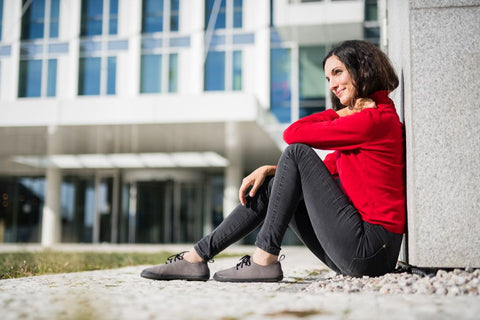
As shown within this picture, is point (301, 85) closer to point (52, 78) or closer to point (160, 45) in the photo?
point (160, 45)

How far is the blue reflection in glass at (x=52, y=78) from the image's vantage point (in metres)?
18.3

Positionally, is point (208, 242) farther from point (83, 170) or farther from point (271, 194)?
point (83, 170)

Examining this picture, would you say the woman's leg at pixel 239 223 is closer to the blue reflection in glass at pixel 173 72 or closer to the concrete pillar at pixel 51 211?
the blue reflection in glass at pixel 173 72

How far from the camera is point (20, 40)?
18.5 metres

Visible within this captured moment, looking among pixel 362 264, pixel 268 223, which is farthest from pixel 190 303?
pixel 362 264

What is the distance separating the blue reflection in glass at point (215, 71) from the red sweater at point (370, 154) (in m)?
14.4

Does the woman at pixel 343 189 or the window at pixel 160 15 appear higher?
the window at pixel 160 15

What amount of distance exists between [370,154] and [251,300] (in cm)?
110

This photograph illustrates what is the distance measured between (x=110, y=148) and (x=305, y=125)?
14007mm

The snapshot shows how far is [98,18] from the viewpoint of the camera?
18344 mm

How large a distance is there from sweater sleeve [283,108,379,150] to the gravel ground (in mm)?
731

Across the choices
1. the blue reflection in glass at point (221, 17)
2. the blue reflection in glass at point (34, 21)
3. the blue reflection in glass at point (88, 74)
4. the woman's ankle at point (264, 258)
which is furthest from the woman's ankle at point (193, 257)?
the blue reflection in glass at point (34, 21)

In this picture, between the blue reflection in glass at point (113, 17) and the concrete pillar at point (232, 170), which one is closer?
the concrete pillar at point (232, 170)

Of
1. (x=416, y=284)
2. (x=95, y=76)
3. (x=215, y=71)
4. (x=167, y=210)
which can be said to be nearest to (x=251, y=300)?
(x=416, y=284)
